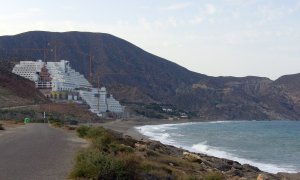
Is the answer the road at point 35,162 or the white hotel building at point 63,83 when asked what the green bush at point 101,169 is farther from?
the white hotel building at point 63,83

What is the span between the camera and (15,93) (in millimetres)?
97750

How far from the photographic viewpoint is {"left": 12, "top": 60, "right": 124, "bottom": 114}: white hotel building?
443 ft

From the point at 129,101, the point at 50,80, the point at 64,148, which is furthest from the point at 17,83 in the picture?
the point at 64,148

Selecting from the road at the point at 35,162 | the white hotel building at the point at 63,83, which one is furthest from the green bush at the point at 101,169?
the white hotel building at the point at 63,83

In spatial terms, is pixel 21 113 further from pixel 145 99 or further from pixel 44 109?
pixel 145 99

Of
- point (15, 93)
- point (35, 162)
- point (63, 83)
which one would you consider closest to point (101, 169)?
point (35, 162)

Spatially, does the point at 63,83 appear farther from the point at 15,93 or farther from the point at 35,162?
the point at 35,162

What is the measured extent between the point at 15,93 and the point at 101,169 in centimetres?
8990

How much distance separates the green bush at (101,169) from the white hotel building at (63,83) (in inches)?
4534

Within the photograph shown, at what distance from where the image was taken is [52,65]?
6166 inches

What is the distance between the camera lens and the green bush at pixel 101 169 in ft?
36.1

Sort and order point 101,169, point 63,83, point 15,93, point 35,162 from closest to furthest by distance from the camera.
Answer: point 101,169 → point 35,162 → point 15,93 → point 63,83

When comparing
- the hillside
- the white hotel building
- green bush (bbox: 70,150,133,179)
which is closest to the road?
green bush (bbox: 70,150,133,179)

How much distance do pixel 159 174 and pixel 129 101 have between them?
166 m
